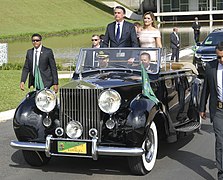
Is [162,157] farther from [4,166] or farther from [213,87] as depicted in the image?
[4,166]

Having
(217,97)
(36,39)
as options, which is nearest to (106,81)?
(217,97)

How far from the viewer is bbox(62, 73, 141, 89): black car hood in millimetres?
6605

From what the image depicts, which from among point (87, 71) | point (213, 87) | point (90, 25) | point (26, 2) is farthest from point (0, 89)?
point (26, 2)

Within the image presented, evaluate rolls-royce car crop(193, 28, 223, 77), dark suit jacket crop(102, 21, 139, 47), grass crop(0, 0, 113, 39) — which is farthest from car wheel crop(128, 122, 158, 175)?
grass crop(0, 0, 113, 39)

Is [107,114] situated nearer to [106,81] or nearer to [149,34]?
[106,81]

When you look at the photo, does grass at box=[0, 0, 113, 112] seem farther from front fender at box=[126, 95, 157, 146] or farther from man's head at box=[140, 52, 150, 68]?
front fender at box=[126, 95, 157, 146]

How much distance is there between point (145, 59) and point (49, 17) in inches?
2135

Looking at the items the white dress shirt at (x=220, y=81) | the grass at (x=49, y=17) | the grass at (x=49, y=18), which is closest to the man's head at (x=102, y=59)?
the white dress shirt at (x=220, y=81)

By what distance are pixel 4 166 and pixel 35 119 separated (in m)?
0.99

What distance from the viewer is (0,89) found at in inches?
582

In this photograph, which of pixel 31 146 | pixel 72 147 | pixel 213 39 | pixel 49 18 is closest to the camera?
pixel 72 147

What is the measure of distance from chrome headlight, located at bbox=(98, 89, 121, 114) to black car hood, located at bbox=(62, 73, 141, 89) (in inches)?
8.1

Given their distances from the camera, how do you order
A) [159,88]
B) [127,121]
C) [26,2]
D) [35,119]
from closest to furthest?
[127,121] → [35,119] → [159,88] → [26,2]

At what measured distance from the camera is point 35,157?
7.07 m
